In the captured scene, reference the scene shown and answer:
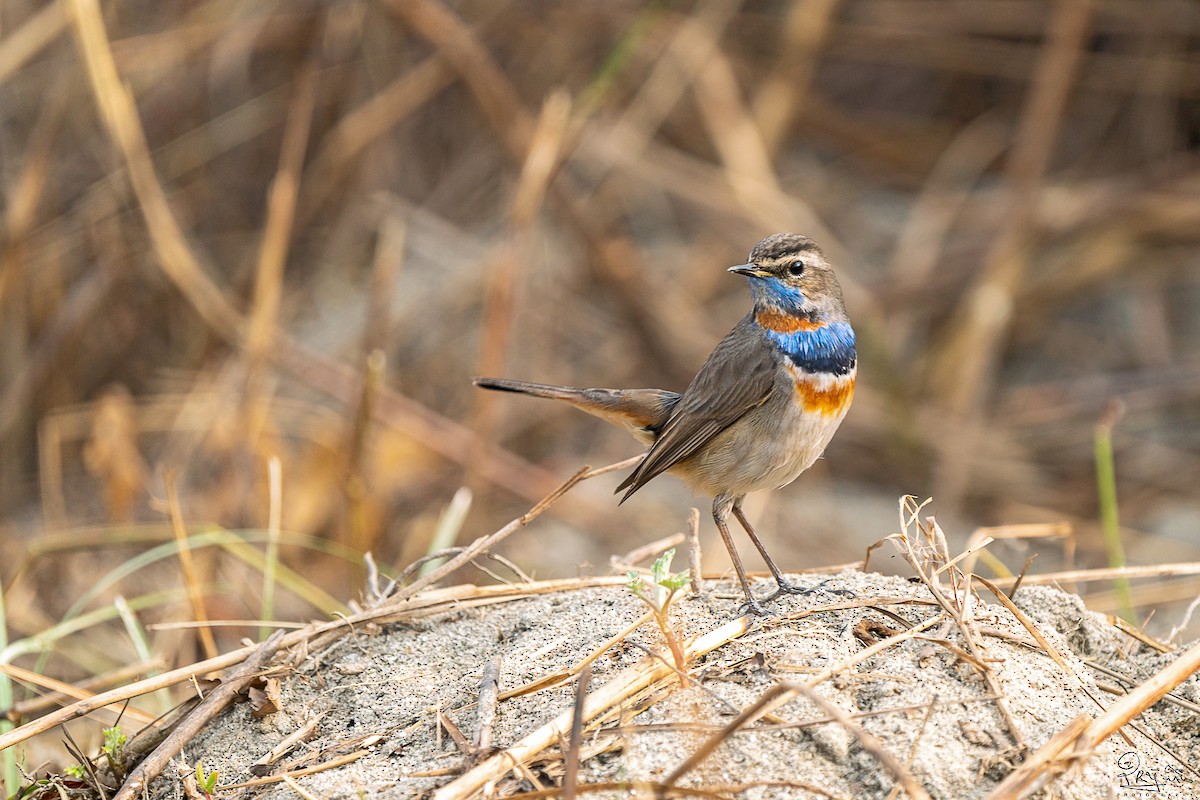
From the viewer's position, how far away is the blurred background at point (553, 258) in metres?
6.86

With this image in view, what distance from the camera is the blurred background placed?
6.86m

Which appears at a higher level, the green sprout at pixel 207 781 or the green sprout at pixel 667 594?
the green sprout at pixel 667 594

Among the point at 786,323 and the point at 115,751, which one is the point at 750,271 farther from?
the point at 115,751

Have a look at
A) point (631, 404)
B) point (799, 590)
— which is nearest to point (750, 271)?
point (631, 404)

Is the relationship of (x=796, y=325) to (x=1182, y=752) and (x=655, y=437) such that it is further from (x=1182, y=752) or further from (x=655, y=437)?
(x=1182, y=752)

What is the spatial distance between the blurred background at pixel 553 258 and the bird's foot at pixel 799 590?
9.10 feet

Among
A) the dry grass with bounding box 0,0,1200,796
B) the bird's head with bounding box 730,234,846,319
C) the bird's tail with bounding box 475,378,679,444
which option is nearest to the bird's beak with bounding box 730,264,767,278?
the bird's head with bounding box 730,234,846,319

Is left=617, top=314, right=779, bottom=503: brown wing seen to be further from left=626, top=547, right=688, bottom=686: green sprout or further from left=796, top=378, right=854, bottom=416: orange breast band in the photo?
left=626, top=547, right=688, bottom=686: green sprout

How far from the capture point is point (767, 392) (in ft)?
13.9

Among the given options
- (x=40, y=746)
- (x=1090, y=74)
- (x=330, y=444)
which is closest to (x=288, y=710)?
(x=40, y=746)

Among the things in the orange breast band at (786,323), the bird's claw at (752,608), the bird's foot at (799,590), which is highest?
the orange breast band at (786,323)

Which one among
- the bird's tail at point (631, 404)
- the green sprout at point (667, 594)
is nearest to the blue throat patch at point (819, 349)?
the bird's tail at point (631, 404)

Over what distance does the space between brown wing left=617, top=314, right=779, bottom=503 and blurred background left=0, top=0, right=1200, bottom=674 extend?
2287 mm

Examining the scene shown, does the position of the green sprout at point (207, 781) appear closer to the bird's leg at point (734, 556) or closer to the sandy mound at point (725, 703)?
the sandy mound at point (725, 703)
